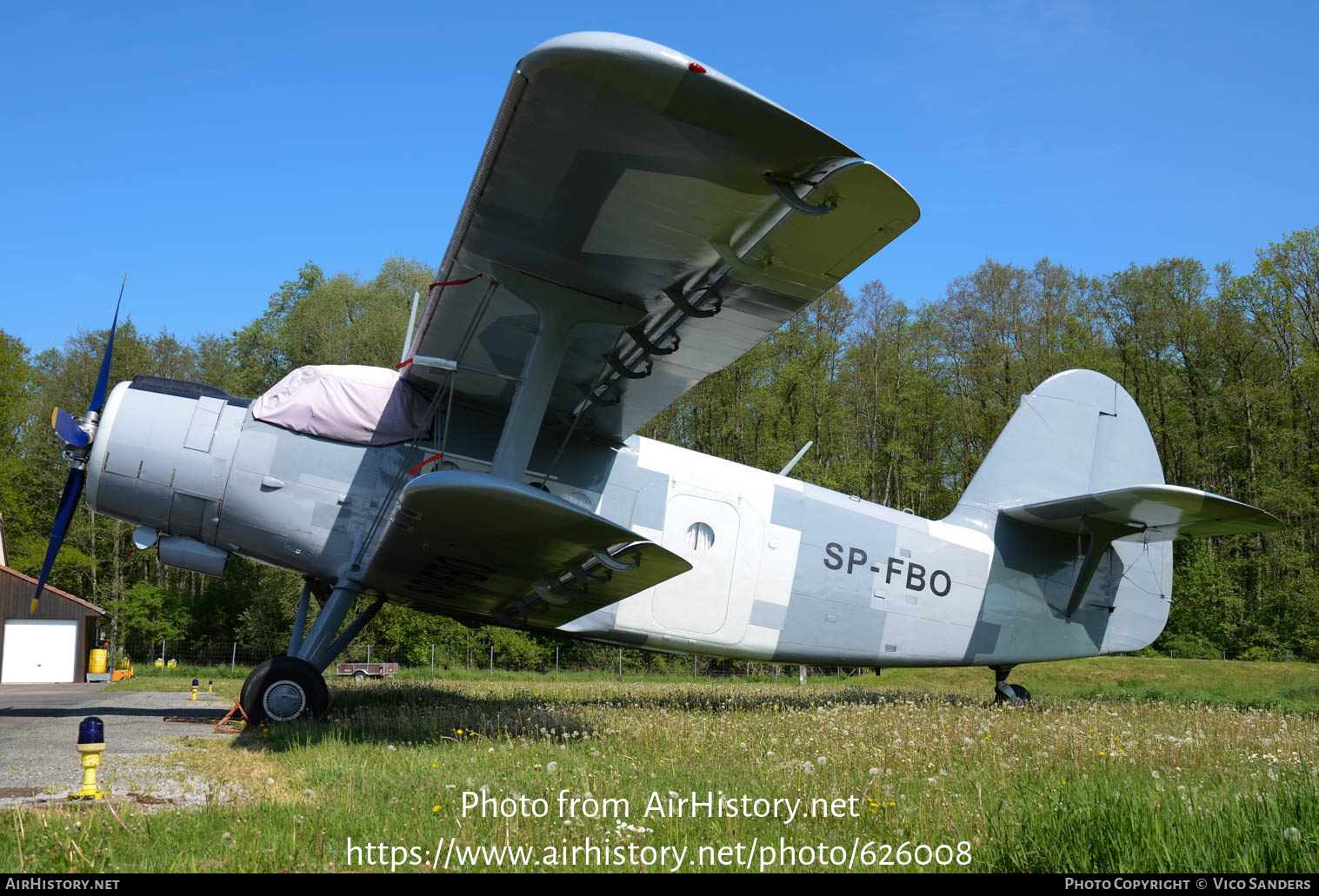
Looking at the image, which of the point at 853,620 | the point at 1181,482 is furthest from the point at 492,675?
the point at 1181,482

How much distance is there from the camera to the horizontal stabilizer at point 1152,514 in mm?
8148

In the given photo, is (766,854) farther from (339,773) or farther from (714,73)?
(714,73)

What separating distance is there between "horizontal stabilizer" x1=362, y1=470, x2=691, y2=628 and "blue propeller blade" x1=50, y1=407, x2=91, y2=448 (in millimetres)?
2905

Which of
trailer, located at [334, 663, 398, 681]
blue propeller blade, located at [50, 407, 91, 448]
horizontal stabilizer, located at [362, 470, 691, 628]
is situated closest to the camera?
horizontal stabilizer, located at [362, 470, 691, 628]

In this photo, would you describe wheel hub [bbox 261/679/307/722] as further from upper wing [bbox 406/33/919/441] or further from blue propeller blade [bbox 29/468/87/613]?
upper wing [bbox 406/33/919/441]

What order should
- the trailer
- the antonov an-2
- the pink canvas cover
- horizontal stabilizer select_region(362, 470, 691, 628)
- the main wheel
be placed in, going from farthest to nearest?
the trailer < the pink canvas cover < the main wheel < horizontal stabilizer select_region(362, 470, 691, 628) < the antonov an-2

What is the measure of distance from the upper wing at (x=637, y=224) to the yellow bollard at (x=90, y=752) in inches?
143

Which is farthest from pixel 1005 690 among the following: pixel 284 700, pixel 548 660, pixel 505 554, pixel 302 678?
pixel 548 660

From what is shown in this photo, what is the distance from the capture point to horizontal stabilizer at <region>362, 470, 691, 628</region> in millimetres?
5352

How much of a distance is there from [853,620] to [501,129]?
6.84 metres

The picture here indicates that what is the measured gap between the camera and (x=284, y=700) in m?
7.45

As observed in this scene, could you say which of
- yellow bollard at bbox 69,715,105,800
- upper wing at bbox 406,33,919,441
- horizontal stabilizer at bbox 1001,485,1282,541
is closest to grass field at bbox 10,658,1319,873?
yellow bollard at bbox 69,715,105,800

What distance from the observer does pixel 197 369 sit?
36.7 meters

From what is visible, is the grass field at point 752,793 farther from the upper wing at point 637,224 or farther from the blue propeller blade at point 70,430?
the upper wing at point 637,224
